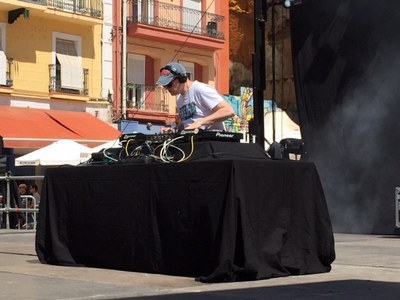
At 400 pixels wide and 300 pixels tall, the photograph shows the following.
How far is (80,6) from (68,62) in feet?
6.63

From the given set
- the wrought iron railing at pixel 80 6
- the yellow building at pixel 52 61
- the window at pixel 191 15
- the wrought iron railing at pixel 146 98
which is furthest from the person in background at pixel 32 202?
the window at pixel 191 15

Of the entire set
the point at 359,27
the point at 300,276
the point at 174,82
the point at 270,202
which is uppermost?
the point at 359,27

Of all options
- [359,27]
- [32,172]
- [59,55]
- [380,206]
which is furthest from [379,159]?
[59,55]

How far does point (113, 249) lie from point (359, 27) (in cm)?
721

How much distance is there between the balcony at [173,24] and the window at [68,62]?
2.26 metres

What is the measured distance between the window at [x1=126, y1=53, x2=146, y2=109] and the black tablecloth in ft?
73.0

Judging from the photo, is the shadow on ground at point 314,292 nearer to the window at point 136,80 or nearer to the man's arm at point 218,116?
the man's arm at point 218,116

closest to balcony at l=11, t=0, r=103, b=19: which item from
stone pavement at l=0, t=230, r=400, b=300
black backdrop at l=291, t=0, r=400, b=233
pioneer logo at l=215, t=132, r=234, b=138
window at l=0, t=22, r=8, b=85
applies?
window at l=0, t=22, r=8, b=85

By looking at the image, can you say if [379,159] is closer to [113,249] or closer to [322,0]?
[322,0]

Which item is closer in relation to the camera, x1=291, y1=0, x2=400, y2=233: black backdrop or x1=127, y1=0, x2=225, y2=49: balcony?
x1=291, y1=0, x2=400, y2=233: black backdrop

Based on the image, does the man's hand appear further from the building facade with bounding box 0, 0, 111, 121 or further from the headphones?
the building facade with bounding box 0, 0, 111, 121

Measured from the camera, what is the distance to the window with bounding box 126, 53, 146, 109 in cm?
3045

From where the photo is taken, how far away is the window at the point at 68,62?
1121 inches

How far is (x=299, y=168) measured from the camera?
748 cm
